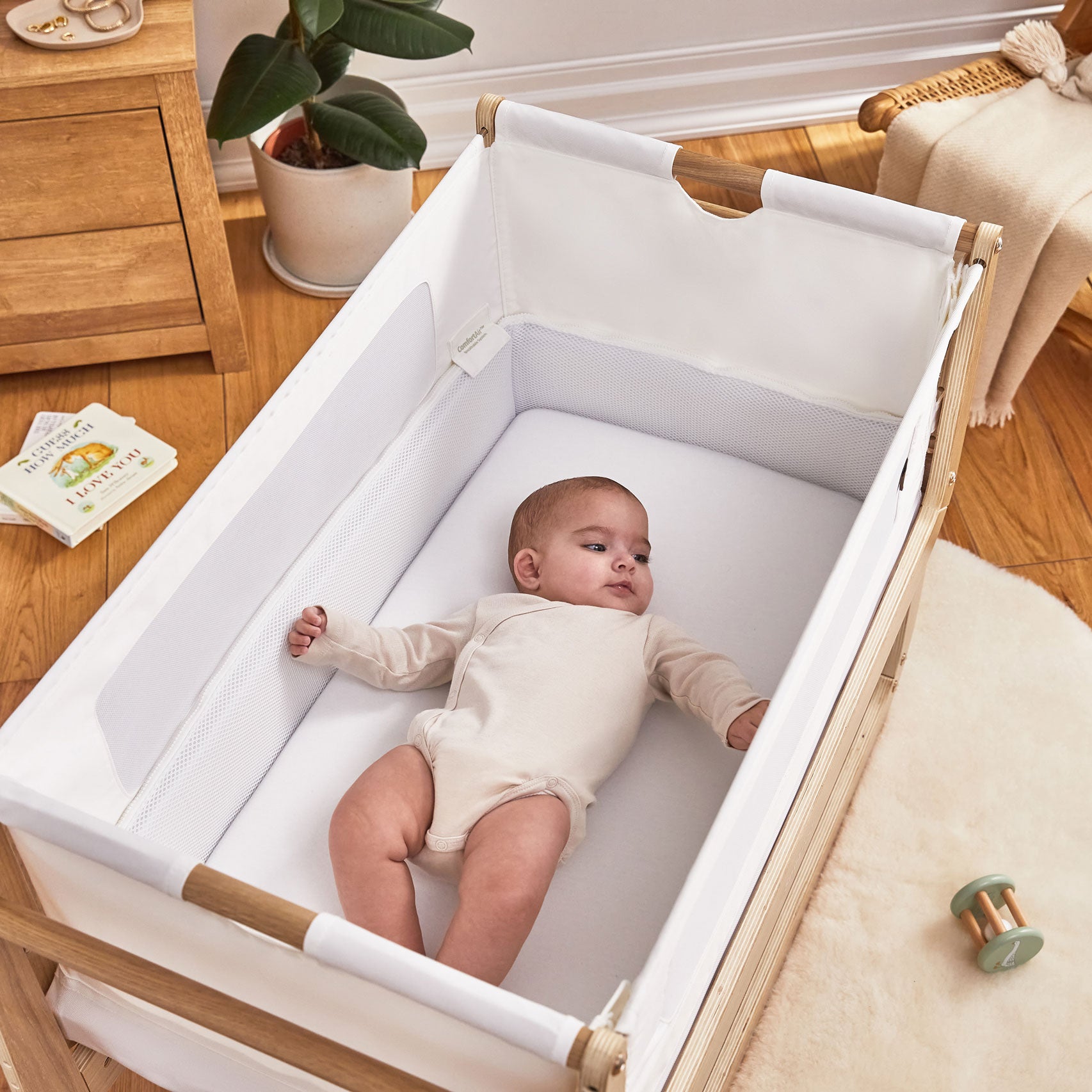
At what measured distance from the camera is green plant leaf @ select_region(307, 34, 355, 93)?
182 cm

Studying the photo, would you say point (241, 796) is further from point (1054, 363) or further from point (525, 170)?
point (1054, 363)

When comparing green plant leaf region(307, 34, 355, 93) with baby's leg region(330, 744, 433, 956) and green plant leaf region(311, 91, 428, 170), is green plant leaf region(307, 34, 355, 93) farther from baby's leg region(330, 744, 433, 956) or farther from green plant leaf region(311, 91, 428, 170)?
baby's leg region(330, 744, 433, 956)

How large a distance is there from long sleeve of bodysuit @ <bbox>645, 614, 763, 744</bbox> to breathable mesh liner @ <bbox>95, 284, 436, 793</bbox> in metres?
0.39

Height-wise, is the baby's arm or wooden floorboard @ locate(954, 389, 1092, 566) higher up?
the baby's arm

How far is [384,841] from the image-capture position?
3.75 ft

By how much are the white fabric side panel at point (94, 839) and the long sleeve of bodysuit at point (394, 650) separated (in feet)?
1.41

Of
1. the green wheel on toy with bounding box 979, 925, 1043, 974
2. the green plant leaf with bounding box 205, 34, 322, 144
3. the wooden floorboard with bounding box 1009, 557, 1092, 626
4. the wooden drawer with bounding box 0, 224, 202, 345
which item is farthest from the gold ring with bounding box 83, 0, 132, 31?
the green wheel on toy with bounding box 979, 925, 1043, 974

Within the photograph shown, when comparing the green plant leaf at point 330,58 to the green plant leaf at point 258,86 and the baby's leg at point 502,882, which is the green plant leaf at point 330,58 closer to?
the green plant leaf at point 258,86

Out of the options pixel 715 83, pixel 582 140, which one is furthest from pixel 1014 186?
pixel 715 83

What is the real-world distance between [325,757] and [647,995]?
59 cm

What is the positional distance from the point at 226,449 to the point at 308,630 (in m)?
0.71

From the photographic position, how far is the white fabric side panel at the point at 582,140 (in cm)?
137

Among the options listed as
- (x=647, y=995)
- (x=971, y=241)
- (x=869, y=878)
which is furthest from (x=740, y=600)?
(x=647, y=995)

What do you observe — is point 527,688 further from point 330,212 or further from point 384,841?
point 330,212
